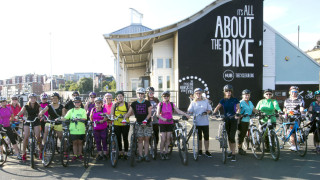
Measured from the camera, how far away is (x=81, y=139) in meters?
7.01

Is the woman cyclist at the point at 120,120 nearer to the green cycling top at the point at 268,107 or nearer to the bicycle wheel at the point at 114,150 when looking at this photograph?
the bicycle wheel at the point at 114,150

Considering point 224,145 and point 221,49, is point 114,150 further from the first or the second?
point 221,49

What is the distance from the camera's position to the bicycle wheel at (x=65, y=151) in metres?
6.52

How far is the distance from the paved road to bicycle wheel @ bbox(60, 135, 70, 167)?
0.54 ft

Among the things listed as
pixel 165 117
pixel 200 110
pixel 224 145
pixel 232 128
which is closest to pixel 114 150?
pixel 165 117

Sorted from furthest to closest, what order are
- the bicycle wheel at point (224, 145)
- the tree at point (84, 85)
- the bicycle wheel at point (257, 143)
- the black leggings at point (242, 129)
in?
the tree at point (84, 85), the black leggings at point (242, 129), the bicycle wheel at point (257, 143), the bicycle wheel at point (224, 145)

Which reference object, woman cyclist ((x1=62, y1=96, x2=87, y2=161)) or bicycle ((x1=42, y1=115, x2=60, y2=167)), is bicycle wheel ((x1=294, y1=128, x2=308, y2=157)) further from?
bicycle ((x1=42, y1=115, x2=60, y2=167))

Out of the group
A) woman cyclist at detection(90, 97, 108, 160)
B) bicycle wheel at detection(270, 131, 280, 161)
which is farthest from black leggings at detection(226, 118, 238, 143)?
woman cyclist at detection(90, 97, 108, 160)

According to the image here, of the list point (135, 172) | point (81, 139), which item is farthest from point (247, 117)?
point (81, 139)

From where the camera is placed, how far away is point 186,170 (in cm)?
627

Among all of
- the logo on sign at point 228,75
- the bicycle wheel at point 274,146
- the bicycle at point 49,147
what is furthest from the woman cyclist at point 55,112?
the logo on sign at point 228,75

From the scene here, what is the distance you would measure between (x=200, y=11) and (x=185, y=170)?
1656 cm

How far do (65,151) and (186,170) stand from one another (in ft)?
10.6

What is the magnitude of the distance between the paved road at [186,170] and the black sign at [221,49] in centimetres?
1370
